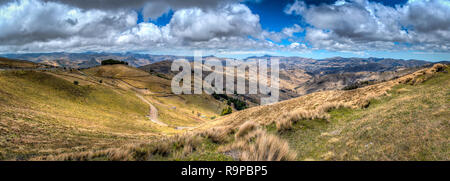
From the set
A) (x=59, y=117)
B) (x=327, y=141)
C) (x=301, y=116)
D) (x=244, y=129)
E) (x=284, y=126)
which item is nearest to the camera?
(x=327, y=141)

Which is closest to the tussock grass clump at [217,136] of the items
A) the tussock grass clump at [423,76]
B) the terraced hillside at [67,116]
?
the terraced hillside at [67,116]

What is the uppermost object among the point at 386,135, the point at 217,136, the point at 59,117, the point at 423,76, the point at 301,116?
the point at 423,76

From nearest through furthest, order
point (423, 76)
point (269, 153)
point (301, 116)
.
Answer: point (269, 153) < point (301, 116) < point (423, 76)

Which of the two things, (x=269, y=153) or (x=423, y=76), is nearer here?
(x=269, y=153)

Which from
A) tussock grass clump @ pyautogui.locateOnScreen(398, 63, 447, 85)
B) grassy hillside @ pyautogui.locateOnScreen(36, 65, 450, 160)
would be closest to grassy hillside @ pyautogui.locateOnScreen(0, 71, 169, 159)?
grassy hillside @ pyautogui.locateOnScreen(36, 65, 450, 160)

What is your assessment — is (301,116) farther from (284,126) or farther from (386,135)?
(386,135)

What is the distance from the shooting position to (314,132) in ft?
34.3

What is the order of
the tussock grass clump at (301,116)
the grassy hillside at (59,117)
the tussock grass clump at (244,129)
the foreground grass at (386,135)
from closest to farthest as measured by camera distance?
the foreground grass at (386,135)
the tussock grass clump at (244,129)
the tussock grass clump at (301,116)
the grassy hillside at (59,117)

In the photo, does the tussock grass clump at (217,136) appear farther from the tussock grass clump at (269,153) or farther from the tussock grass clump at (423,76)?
the tussock grass clump at (423,76)

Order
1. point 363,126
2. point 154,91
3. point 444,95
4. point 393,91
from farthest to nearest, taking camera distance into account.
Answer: point 154,91, point 393,91, point 444,95, point 363,126

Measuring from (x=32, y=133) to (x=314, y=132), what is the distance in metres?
25.6

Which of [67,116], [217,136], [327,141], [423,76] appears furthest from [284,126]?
[67,116]
